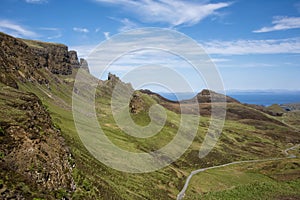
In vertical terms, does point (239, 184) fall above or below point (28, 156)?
below

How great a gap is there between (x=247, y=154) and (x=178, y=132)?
160 ft

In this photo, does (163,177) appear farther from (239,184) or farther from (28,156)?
(28,156)

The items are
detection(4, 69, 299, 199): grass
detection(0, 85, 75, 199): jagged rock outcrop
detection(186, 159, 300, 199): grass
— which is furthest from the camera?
detection(186, 159, 300, 199): grass

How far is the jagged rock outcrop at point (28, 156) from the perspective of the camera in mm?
33531

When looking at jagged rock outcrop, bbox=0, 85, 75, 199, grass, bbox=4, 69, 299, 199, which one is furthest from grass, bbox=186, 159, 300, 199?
jagged rock outcrop, bbox=0, 85, 75, 199

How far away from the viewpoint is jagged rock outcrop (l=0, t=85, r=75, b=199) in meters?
33.5

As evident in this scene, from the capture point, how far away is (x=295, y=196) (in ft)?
224

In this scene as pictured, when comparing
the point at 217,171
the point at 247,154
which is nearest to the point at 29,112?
the point at 217,171

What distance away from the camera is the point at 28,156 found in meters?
39.2

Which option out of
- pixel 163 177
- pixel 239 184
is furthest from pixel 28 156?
pixel 239 184

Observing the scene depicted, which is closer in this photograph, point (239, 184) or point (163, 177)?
point (163, 177)

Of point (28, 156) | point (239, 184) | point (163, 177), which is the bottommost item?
point (239, 184)

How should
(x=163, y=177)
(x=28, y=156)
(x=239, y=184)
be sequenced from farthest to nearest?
(x=239, y=184) < (x=163, y=177) < (x=28, y=156)

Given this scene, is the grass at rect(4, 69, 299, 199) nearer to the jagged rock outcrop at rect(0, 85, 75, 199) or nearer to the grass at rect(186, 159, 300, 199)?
the grass at rect(186, 159, 300, 199)
